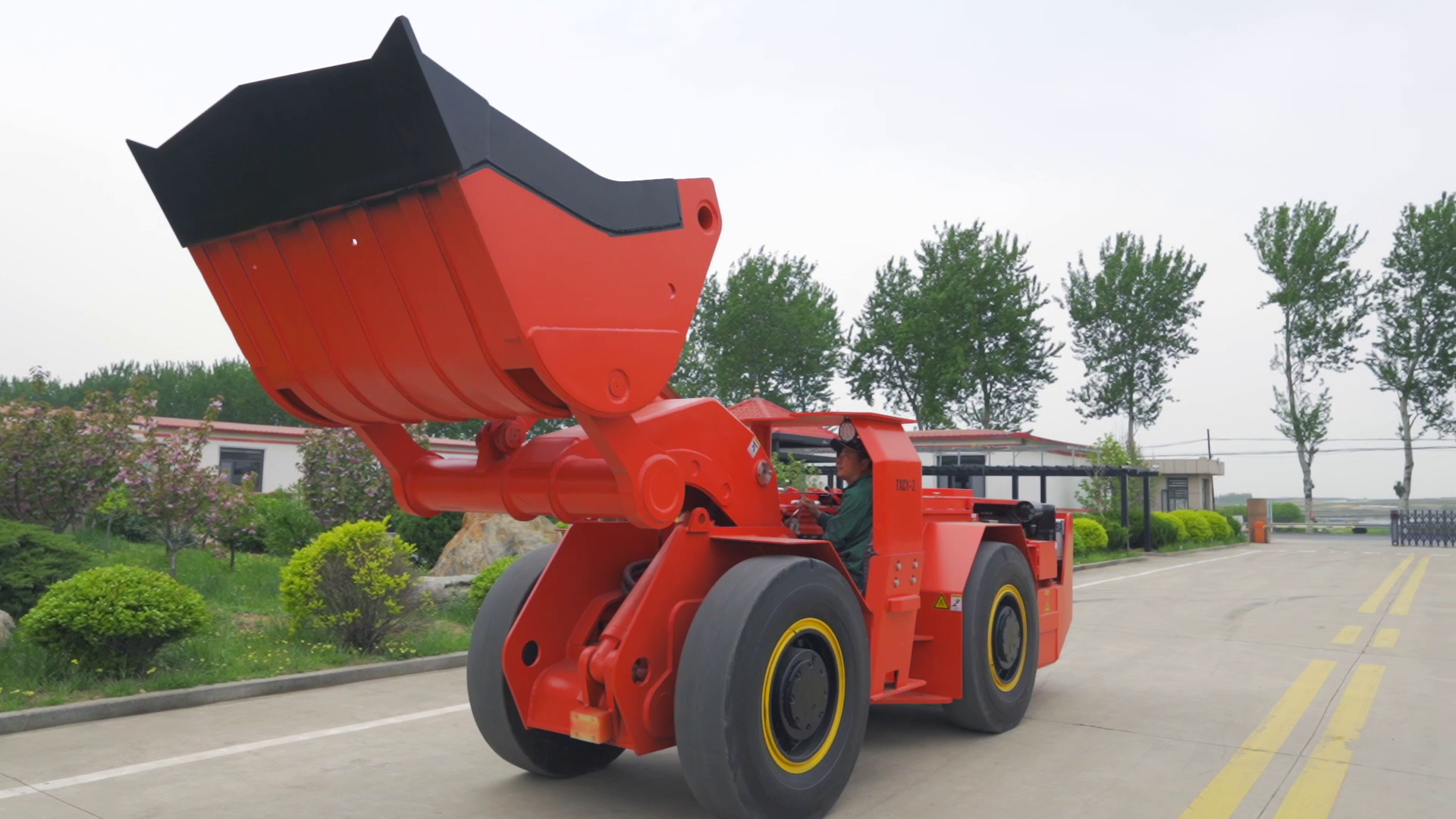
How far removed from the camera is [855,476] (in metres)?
6.00

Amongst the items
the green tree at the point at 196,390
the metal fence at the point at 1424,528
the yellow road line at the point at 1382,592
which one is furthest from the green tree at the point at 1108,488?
the green tree at the point at 196,390

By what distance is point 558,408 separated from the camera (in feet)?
14.1

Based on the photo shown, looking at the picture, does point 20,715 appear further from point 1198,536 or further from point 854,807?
point 1198,536

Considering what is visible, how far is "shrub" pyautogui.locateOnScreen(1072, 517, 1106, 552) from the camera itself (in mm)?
25562

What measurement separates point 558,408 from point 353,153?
124 centimetres

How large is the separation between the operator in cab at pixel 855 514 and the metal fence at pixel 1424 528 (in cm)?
4235

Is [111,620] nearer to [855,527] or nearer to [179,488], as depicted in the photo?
[179,488]

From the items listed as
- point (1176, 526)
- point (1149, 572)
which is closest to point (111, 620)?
point (1149, 572)

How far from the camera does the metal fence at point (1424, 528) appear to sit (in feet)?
134

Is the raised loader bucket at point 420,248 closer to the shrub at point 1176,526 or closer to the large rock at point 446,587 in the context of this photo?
the large rock at point 446,587

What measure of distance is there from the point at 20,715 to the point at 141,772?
1561 mm

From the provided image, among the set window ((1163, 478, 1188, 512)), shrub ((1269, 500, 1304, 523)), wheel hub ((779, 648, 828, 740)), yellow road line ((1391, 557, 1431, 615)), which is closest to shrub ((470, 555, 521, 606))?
wheel hub ((779, 648, 828, 740))

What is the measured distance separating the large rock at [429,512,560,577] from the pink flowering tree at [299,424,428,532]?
1373 millimetres

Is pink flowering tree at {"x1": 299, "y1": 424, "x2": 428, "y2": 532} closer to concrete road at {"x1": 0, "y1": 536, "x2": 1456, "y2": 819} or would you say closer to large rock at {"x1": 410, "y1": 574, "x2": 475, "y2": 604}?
large rock at {"x1": 410, "y1": 574, "x2": 475, "y2": 604}
